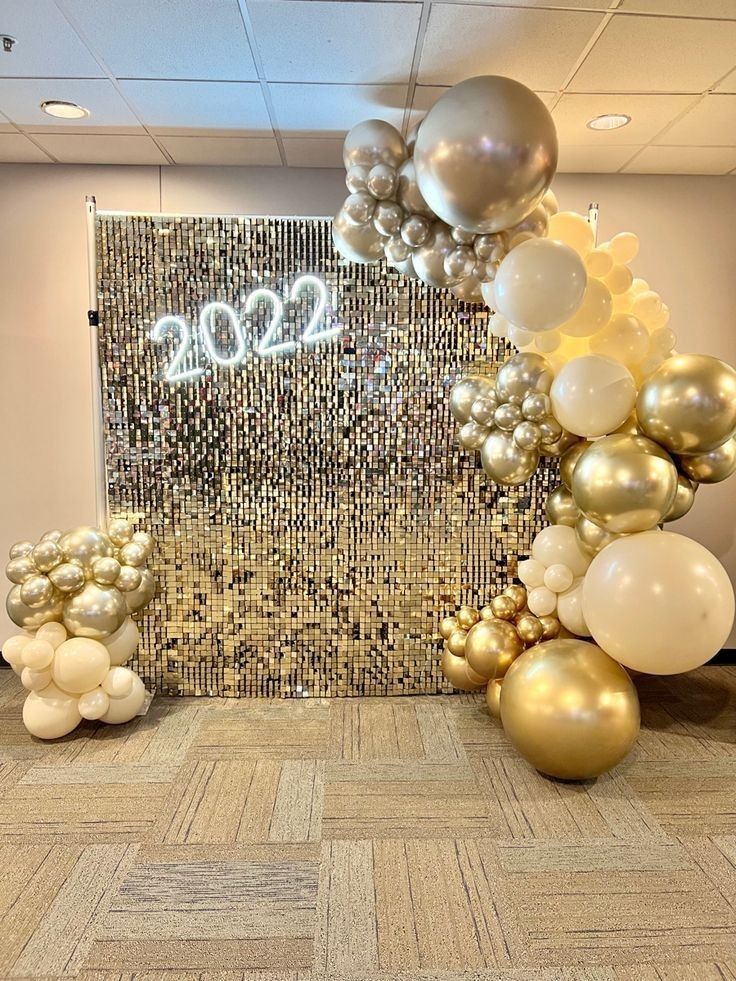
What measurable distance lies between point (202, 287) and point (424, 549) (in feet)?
5.44

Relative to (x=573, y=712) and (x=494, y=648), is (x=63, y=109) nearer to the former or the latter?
(x=494, y=648)

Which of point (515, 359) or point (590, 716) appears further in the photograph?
point (515, 359)

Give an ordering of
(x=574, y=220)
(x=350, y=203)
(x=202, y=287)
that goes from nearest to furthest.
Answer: (x=350, y=203) → (x=574, y=220) → (x=202, y=287)

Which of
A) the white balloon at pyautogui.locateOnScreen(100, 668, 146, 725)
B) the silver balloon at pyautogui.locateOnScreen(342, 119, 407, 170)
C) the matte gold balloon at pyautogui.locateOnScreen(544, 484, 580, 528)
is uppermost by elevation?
the silver balloon at pyautogui.locateOnScreen(342, 119, 407, 170)

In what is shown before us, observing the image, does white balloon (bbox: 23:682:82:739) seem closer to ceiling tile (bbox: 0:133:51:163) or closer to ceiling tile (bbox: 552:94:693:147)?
ceiling tile (bbox: 0:133:51:163)

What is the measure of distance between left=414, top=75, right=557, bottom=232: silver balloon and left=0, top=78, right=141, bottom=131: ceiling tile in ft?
4.67

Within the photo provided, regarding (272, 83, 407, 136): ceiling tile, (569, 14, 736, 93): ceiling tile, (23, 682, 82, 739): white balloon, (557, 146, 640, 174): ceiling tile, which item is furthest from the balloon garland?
(23, 682, 82, 739): white balloon

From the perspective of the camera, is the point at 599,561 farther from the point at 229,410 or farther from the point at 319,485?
the point at 229,410

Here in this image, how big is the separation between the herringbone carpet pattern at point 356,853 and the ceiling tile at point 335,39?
2.68 m

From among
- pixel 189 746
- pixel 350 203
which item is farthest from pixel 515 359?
pixel 189 746

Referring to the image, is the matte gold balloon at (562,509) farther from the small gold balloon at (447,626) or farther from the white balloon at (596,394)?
the small gold balloon at (447,626)

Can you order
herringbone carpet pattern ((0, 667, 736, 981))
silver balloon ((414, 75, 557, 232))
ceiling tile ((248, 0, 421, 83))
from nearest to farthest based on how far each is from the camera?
herringbone carpet pattern ((0, 667, 736, 981))
silver balloon ((414, 75, 557, 232))
ceiling tile ((248, 0, 421, 83))

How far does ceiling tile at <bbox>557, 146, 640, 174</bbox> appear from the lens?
133 inches

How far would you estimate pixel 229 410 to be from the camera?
3.40 m
